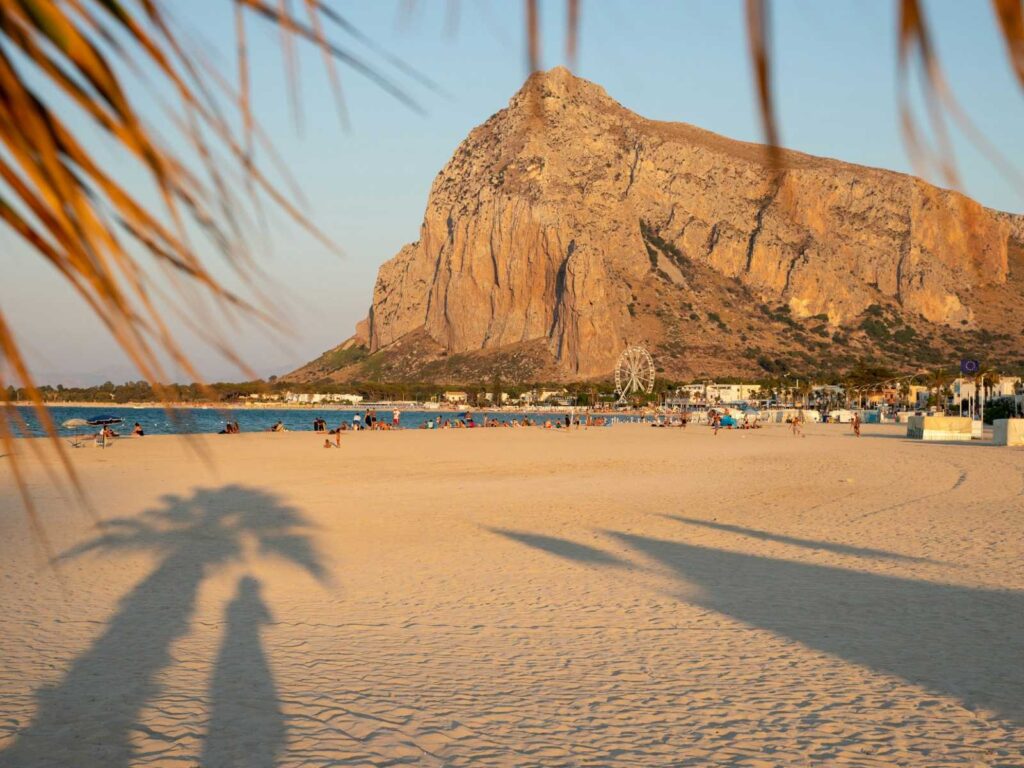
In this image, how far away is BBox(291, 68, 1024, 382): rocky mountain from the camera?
144250 mm

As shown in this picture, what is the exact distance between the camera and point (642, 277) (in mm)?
154375

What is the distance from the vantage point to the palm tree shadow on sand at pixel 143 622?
4.97m

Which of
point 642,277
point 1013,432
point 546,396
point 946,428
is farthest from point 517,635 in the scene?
point 642,277

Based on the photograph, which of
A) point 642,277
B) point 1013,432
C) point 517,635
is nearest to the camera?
point 517,635

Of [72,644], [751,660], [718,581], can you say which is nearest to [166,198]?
[751,660]

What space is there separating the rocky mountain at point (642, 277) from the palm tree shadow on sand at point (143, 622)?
121543 mm

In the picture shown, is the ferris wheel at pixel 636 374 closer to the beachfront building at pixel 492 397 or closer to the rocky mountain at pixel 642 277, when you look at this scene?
the rocky mountain at pixel 642 277

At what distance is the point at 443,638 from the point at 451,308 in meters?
156

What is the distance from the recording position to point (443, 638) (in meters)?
7.10

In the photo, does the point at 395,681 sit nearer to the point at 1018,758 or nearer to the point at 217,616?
the point at 217,616

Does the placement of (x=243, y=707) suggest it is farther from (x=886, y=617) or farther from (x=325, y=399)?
(x=325, y=399)

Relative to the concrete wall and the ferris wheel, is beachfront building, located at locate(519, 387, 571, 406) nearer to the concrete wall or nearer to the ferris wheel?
the ferris wheel

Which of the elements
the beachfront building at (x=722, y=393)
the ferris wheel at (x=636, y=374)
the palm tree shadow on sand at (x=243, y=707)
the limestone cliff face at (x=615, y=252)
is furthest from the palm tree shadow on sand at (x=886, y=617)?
the limestone cliff face at (x=615, y=252)

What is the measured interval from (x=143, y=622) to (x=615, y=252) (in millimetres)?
150033
